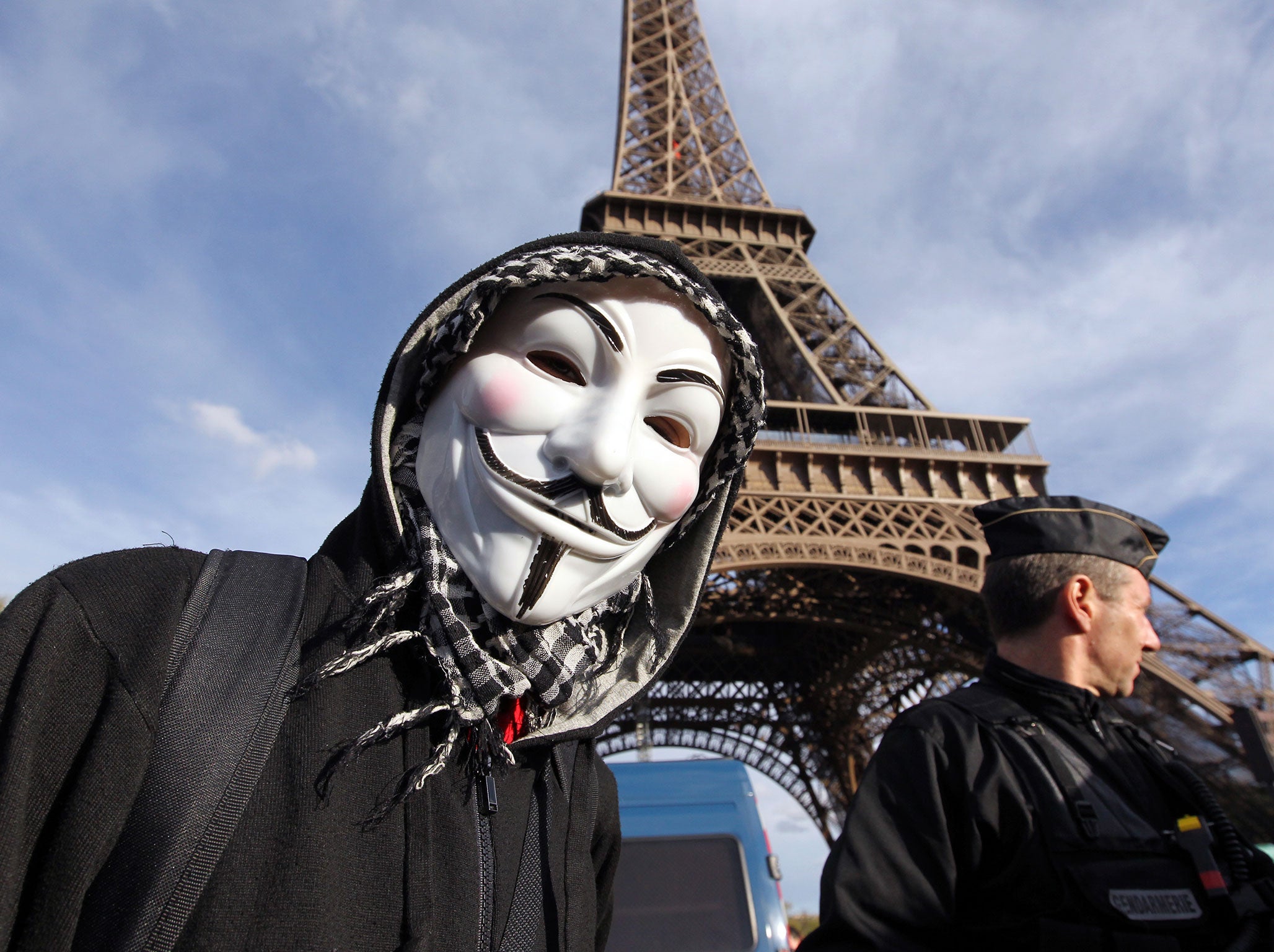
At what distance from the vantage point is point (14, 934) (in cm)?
82

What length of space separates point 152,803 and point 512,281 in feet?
3.35

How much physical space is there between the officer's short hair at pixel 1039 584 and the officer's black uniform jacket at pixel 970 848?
0.29m

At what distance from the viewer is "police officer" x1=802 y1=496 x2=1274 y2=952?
4.62 ft

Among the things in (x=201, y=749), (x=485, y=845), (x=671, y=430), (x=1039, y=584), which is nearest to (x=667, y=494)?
(x=671, y=430)

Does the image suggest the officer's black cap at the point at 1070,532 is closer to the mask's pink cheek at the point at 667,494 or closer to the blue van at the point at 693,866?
the mask's pink cheek at the point at 667,494

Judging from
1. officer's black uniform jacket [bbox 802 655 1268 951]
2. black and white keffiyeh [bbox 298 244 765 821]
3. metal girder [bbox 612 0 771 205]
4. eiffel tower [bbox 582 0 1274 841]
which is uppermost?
metal girder [bbox 612 0 771 205]

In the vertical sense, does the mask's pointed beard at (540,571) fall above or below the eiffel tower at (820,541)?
below

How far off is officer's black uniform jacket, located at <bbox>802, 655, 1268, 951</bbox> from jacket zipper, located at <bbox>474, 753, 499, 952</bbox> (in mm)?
629

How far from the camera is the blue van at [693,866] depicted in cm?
346

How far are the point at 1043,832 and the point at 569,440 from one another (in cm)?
121

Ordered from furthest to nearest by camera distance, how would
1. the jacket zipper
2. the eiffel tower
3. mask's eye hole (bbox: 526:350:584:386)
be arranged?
the eiffel tower
mask's eye hole (bbox: 526:350:584:386)
the jacket zipper

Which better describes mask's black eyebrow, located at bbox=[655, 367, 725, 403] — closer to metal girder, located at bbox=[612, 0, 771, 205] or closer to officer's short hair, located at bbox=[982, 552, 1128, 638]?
officer's short hair, located at bbox=[982, 552, 1128, 638]

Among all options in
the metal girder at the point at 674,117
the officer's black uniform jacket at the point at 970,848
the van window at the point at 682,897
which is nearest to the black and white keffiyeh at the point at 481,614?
the officer's black uniform jacket at the point at 970,848

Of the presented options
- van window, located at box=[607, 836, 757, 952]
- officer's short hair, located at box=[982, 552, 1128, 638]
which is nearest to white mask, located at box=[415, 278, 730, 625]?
officer's short hair, located at box=[982, 552, 1128, 638]
